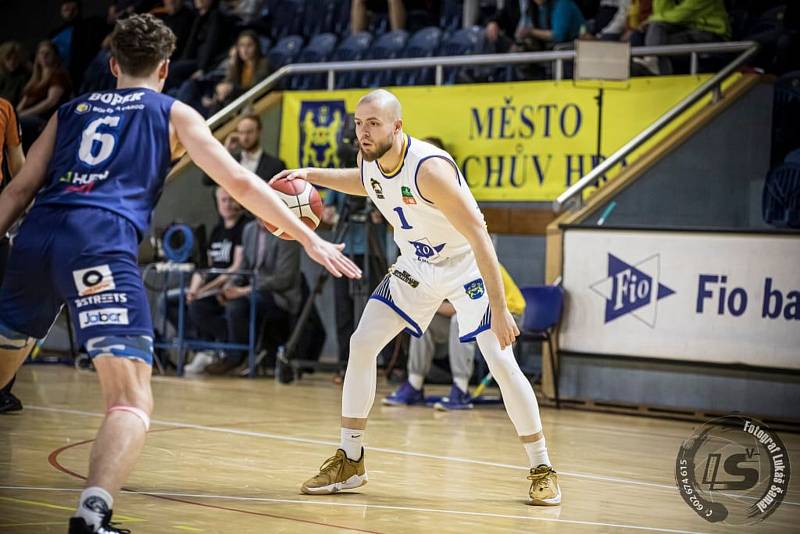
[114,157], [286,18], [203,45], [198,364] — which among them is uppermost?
[286,18]

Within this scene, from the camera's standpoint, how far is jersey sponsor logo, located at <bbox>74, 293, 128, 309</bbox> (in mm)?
3867

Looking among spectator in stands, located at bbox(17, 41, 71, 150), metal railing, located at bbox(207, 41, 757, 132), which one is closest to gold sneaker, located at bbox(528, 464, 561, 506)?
metal railing, located at bbox(207, 41, 757, 132)

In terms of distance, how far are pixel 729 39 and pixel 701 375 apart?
390cm

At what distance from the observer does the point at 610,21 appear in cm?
1237

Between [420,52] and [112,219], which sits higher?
[420,52]

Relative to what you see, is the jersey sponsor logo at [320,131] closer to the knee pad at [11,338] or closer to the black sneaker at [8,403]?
the black sneaker at [8,403]

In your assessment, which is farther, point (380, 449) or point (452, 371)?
point (452, 371)

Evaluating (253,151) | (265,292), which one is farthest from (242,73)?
(265,292)

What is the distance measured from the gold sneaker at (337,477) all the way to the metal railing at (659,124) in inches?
182

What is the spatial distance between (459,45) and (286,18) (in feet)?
10.8

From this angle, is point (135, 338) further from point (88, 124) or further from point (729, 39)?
point (729, 39)

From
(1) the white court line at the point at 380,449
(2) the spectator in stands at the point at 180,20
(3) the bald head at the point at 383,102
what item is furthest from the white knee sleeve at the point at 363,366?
(2) the spectator in stands at the point at 180,20

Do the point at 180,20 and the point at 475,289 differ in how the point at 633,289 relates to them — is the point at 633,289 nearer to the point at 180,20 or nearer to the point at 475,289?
the point at 475,289

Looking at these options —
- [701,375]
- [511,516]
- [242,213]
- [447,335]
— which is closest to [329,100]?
[242,213]
